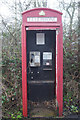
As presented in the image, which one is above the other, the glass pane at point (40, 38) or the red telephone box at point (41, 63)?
the glass pane at point (40, 38)

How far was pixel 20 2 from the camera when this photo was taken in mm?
4020

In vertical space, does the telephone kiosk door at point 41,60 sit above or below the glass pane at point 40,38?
below

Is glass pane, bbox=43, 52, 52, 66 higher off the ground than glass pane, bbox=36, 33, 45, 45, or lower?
lower

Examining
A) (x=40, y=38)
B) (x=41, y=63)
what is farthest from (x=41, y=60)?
(x=40, y=38)

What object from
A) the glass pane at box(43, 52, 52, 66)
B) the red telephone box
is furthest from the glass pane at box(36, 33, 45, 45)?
the glass pane at box(43, 52, 52, 66)

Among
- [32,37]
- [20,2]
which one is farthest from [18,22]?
[32,37]

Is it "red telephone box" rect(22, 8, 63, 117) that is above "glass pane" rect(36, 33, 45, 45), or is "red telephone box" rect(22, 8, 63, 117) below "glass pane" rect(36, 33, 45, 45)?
below

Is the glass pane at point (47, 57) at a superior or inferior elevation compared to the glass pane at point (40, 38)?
inferior

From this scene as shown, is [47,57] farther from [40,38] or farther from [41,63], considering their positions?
[40,38]

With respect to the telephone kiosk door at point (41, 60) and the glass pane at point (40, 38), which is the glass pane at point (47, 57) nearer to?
the telephone kiosk door at point (41, 60)

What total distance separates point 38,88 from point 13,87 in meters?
0.78

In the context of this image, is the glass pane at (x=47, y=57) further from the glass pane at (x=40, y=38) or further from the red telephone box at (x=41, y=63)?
the glass pane at (x=40, y=38)

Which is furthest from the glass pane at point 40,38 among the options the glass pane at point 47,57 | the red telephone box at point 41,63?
the glass pane at point 47,57

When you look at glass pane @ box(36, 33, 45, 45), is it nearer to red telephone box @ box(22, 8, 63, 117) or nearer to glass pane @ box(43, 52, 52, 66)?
red telephone box @ box(22, 8, 63, 117)
